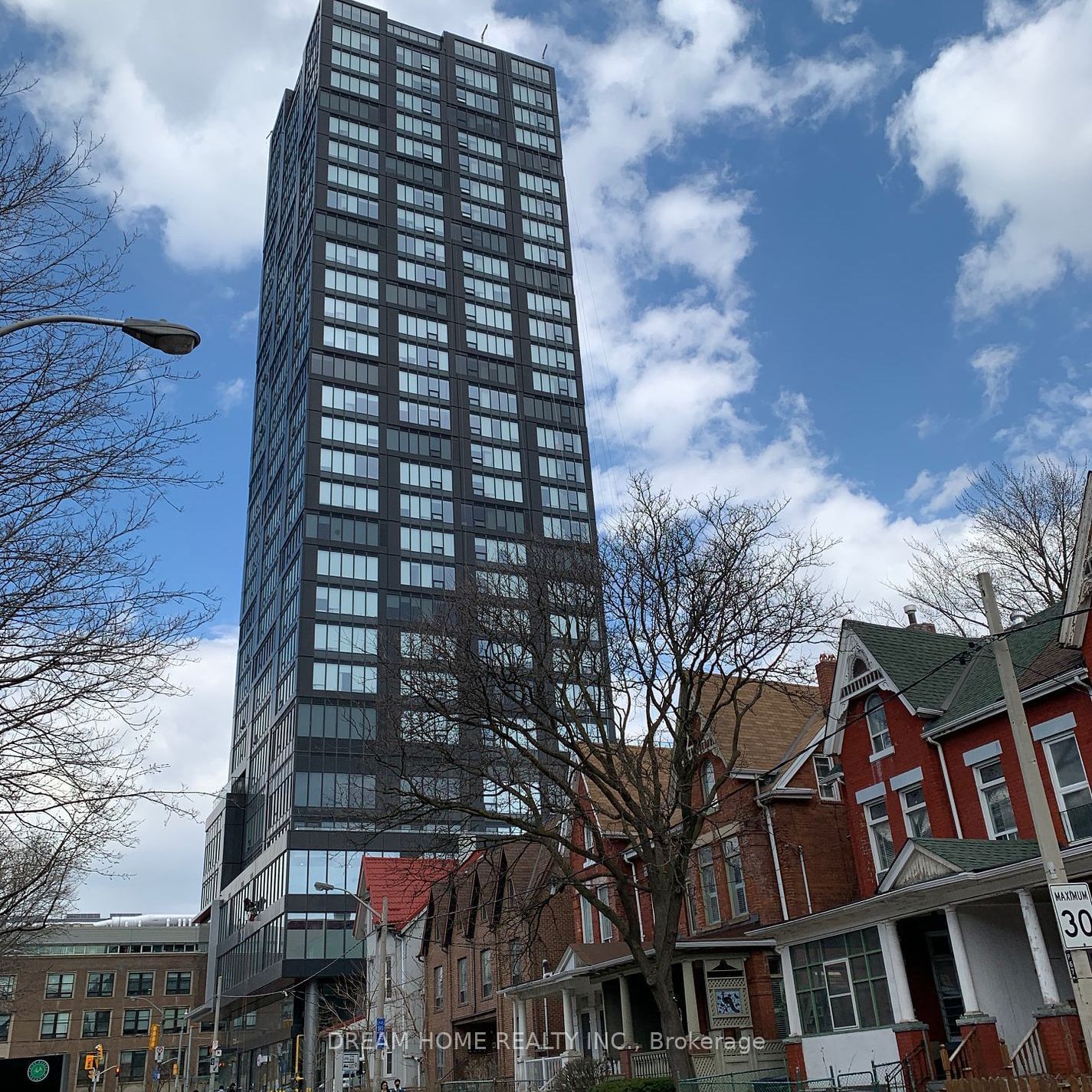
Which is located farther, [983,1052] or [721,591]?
[721,591]

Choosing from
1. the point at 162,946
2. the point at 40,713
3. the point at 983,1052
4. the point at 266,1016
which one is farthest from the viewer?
the point at 162,946

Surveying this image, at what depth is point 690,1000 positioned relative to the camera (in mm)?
28297

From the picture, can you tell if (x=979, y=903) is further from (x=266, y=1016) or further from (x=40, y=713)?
(x=266, y=1016)

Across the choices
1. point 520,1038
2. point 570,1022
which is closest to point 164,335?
point 570,1022

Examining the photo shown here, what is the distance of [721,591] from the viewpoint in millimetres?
26906

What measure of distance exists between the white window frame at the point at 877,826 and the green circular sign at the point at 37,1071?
2032 centimetres

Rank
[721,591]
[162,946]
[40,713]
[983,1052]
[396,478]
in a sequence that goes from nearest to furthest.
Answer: [40,713] → [983,1052] → [721,591] → [396,478] → [162,946]

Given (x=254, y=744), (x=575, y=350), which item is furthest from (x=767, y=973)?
(x=575, y=350)

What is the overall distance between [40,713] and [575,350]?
345ft

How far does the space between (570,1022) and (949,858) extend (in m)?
17.3

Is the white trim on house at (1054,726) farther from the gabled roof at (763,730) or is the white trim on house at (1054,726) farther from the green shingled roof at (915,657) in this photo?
the gabled roof at (763,730)

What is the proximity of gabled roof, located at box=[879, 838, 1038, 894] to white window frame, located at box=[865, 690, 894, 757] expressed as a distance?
382 centimetres

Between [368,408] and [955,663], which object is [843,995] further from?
[368,408]

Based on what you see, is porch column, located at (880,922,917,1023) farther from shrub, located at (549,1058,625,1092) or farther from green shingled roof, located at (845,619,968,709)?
shrub, located at (549,1058,625,1092)
